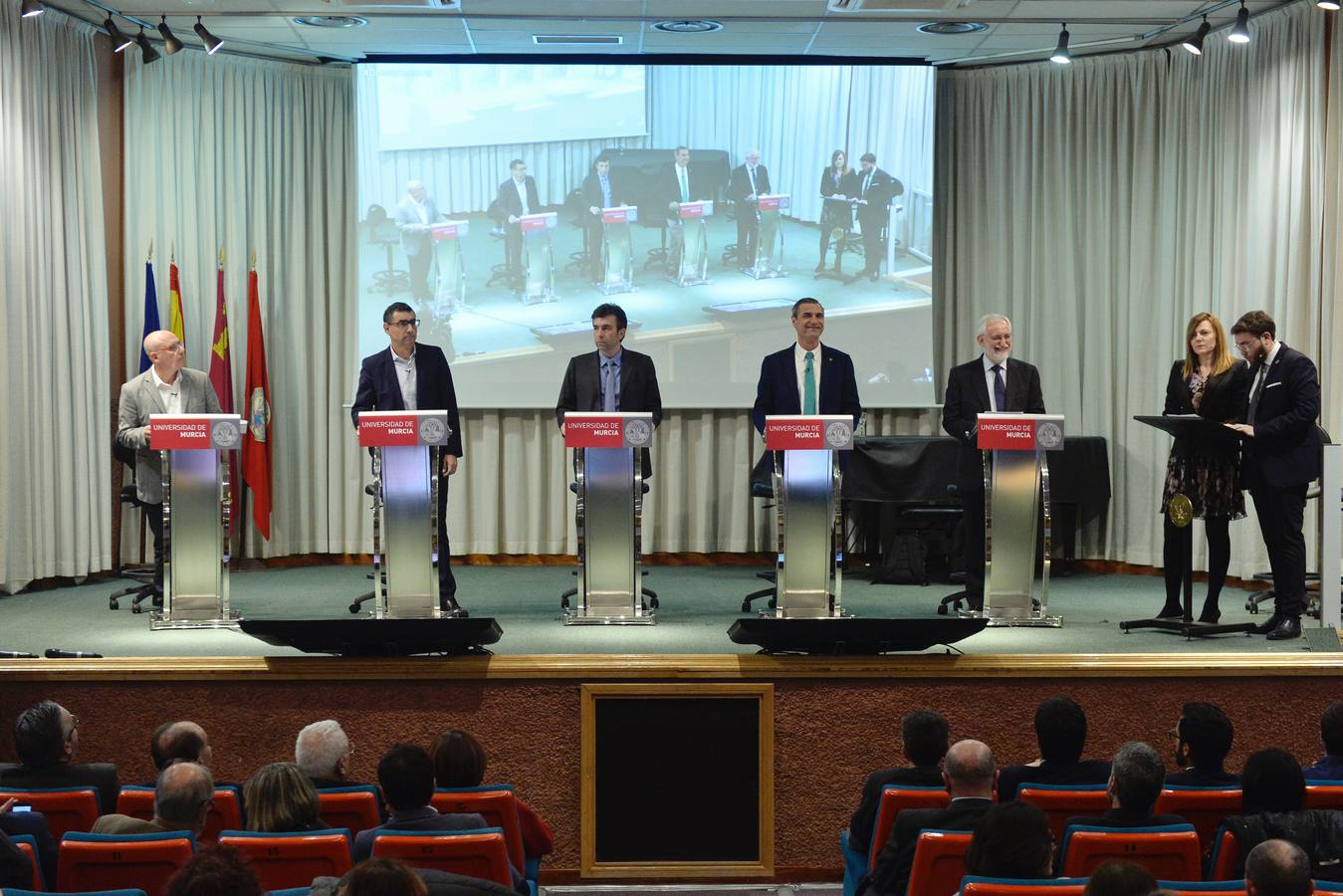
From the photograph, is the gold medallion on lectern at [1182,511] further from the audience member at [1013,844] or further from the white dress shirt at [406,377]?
the audience member at [1013,844]

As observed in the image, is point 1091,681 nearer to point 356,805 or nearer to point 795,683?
→ point 795,683

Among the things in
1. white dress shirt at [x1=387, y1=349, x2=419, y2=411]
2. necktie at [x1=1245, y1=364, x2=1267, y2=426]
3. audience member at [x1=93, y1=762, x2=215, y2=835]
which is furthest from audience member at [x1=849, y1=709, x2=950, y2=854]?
white dress shirt at [x1=387, y1=349, x2=419, y2=411]

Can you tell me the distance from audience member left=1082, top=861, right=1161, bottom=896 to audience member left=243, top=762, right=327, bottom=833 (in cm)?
173

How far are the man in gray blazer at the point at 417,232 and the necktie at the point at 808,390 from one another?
132 inches

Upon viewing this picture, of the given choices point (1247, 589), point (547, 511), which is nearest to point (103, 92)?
point (547, 511)

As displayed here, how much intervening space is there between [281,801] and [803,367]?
177 inches

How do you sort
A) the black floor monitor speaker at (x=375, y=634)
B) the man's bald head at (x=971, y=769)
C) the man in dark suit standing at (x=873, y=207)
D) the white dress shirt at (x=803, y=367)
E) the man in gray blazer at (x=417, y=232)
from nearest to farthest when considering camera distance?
the man's bald head at (x=971, y=769) → the black floor monitor speaker at (x=375, y=634) → the white dress shirt at (x=803, y=367) → the man in gray blazer at (x=417, y=232) → the man in dark suit standing at (x=873, y=207)

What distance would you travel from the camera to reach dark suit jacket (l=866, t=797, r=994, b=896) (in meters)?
3.23

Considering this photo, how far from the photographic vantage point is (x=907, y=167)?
960cm

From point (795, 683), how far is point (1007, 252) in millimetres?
5763

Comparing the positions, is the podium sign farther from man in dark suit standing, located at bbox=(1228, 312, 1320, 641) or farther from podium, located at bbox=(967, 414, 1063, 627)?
man in dark suit standing, located at bbox=(1228, 312, 1320, 641)

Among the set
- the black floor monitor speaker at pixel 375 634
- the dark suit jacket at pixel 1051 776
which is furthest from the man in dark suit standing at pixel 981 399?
the dark suit jacket at pixel 1051 776

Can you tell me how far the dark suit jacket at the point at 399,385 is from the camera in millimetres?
6832

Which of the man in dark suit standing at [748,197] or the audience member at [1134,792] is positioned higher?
the man in dark suit standing at [748,197]
